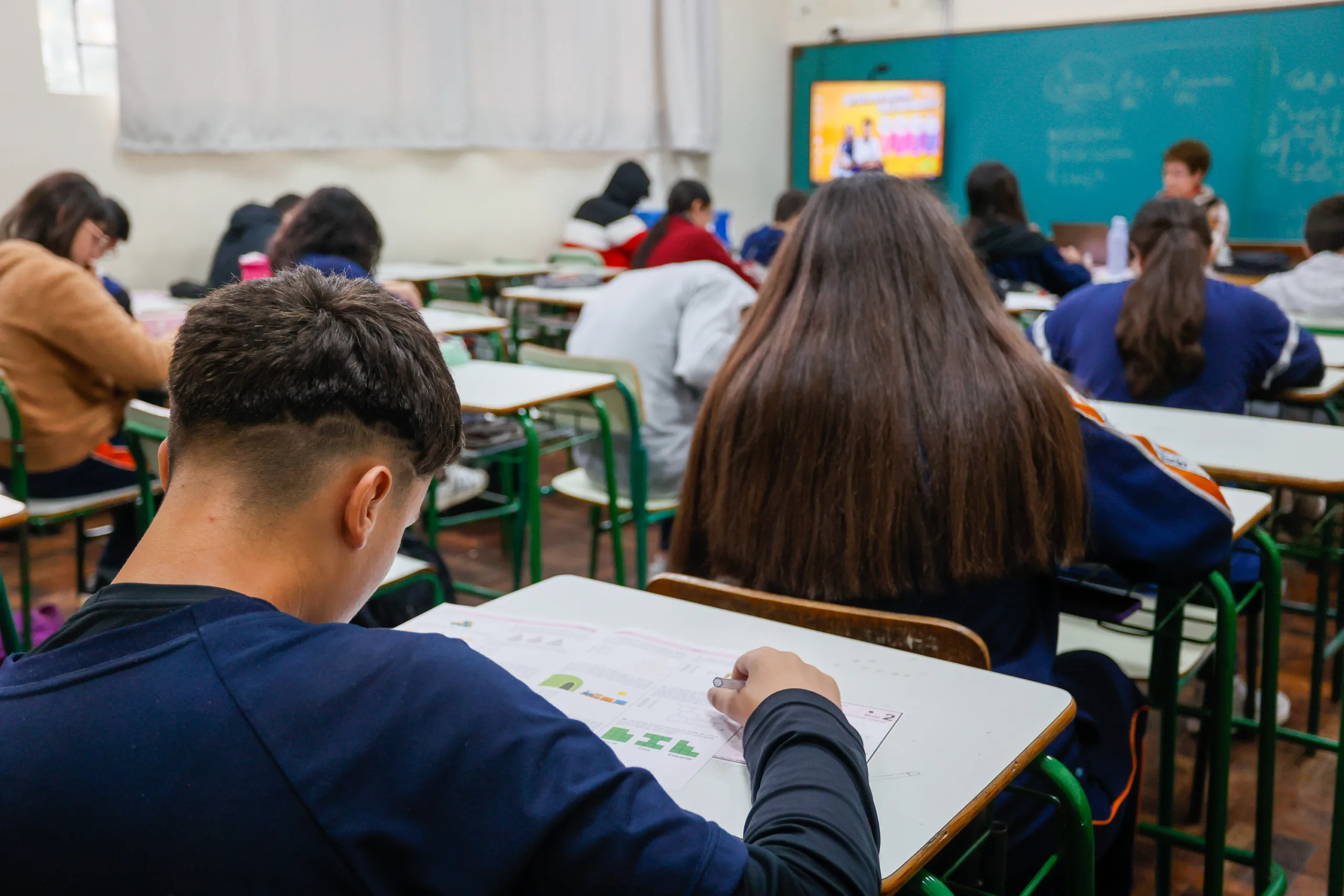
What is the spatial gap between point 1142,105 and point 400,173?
457 centimetres

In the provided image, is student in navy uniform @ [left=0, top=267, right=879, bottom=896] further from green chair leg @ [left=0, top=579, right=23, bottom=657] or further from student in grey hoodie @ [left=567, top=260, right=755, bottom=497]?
student in grey hoodie @ [left=567, top=260, right=755, bottom=497]

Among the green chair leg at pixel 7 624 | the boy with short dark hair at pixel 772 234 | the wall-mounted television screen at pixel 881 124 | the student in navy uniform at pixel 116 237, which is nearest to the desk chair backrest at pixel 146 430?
the green chair leg at pixel 7 624

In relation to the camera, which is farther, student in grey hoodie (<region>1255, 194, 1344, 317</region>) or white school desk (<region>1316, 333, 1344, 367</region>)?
student in grey hoodie (<region>1255, 194, 1344, 317</region>)

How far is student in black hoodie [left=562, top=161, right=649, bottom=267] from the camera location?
22.2 feet

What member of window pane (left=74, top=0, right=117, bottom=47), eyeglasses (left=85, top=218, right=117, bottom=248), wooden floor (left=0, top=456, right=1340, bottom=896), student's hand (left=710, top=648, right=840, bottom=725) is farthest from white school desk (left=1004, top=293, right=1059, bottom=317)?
window pane (left=74, top=0, right=117, bottom=47)

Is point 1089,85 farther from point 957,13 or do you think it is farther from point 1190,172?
point 1190,172

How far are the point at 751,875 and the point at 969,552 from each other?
2.31ft

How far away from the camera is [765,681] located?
935mm

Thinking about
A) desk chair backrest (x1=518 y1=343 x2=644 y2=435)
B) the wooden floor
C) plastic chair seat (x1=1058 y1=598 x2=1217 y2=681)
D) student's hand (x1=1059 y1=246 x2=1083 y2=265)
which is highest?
Result: student's hand (x1=1059 y1=246 x2=1083 y2=265)

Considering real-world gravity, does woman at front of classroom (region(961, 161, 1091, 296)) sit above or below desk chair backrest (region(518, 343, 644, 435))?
above

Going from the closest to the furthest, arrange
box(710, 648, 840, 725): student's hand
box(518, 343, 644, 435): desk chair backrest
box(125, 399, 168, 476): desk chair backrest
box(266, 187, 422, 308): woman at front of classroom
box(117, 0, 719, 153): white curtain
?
box(710, 648, 840, 725): student's hand < box(125, 399, 168, 476): desk chair backrest < box(518, 343, 644, 435): desk chair backrest < box(266, 187, 422, 308): woman at front of classroom < box(117, 0, 719, 153): white curtain

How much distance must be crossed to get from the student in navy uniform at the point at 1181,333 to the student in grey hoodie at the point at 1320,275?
1.23m

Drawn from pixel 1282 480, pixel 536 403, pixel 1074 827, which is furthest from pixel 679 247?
pixel 1074 827

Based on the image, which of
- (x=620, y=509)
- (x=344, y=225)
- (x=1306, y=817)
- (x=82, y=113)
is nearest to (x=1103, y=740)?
(x=1306, y=817)
